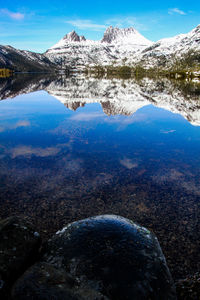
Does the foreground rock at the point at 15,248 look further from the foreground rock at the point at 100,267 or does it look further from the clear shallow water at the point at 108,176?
the clear shallow water at the point at 108,176

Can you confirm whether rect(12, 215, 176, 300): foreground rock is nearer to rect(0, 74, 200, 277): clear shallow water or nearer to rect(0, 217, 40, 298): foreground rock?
rect(0, 217, 40, 298): foreground rock

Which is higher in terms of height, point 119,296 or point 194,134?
point 194,134

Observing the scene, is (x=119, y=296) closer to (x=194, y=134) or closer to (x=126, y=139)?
(x=126, y=139)

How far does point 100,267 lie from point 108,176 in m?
10.2

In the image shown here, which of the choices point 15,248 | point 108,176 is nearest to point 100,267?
point 15,248

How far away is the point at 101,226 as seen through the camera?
358 inches

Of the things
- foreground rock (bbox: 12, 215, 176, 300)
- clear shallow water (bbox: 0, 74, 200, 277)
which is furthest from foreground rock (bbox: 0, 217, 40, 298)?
clear shallow water (bbox: 0, 74, 200, 277)

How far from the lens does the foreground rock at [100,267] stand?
575 centimetres

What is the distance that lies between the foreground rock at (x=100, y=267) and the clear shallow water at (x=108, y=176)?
2446mm

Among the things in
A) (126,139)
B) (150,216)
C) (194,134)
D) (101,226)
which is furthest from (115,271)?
(194,134)

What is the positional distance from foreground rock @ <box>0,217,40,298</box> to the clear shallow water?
3.58m

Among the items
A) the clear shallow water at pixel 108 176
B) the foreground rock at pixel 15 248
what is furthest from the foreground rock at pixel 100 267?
the clear shallow water at pixel 108 176

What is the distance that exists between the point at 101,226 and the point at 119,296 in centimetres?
311

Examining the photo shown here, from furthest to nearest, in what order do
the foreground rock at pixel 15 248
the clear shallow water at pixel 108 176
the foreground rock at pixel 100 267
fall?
1. the clear shallow water at pixel 108 176
2. the foreground rock at pixel 15 248
3. the foreground rock at pixel 100 267
